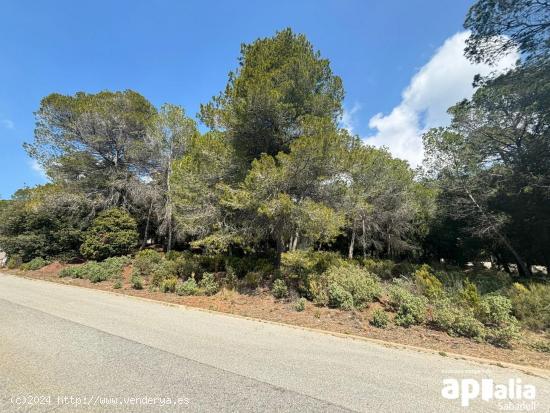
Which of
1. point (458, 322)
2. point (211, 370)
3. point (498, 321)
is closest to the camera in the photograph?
point (211, 370)

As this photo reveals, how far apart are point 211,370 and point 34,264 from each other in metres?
20.4

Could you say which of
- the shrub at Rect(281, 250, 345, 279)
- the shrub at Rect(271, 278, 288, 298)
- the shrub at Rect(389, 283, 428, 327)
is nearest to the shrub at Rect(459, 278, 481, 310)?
the shrub at Rect(389, 283, 428, 327)

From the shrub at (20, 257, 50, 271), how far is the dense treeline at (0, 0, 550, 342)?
0.75 m

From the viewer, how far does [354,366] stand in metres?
4.42

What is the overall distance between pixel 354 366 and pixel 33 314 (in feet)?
25.3

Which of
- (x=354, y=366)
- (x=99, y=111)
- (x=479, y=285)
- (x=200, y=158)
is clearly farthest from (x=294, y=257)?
(x=99, y=111)

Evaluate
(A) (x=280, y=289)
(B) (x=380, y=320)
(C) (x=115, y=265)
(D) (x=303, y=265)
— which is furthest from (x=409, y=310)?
(C) (x=115, y=265)

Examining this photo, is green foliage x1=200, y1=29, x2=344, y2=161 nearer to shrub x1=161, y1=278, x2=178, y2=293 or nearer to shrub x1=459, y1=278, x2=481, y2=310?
shrub x1=161, y1=278, x2=178, y2=293

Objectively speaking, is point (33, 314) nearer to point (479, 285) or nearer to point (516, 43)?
point (479, 285)

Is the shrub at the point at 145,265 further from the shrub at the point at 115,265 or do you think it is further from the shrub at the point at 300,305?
the shrub at the point at 300,305

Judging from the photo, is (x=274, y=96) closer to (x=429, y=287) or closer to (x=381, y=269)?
(x=429, y=287)

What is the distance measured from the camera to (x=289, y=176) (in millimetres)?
9594

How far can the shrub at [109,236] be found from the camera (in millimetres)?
18172

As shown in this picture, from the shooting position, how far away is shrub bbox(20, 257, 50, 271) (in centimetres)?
1843
